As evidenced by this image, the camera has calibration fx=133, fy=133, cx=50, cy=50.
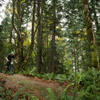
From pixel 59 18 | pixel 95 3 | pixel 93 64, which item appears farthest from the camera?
pixel 59 18

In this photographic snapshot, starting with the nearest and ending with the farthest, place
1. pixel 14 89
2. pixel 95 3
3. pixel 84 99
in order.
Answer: pixel 84 99
pixel 14 89
pixel 95 3

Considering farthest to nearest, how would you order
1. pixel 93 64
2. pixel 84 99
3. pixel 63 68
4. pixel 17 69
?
pixel 63 68
pixel 17 69
pixel 93 64
pixel 84 99

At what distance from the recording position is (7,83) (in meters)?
5.94

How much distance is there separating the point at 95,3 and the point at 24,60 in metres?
7.55

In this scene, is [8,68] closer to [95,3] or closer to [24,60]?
[24,60]

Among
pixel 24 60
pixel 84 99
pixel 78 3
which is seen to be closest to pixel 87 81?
pixel 84 99

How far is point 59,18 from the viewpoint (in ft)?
46.9

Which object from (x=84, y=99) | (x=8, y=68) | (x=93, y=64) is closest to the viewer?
(x=84, y=99)

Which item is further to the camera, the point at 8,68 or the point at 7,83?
the point at 8,68

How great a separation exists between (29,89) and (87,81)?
2548mm

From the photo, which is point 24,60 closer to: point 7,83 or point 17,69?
point 17,69

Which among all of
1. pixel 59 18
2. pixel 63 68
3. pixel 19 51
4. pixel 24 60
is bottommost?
pixel 63 68

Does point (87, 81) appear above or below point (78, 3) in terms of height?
below

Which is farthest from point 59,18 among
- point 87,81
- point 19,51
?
point 87,81
